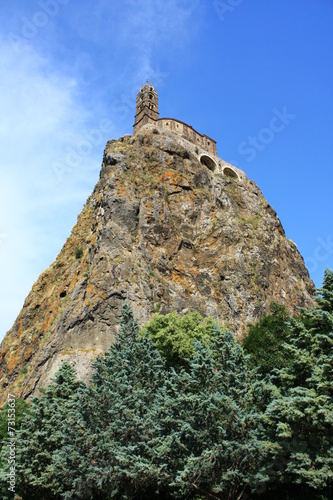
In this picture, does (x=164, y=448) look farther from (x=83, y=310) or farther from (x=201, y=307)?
(x=201, y=307)

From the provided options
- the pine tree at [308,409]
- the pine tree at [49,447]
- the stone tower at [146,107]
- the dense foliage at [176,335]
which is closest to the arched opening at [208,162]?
the stone tower at [146,107]

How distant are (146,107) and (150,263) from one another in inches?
1596

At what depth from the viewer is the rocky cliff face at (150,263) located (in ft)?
151

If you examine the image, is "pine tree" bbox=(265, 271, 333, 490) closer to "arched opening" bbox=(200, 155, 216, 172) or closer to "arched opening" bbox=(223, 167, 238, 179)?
"arched opening" bbox=(200, 155, 216, 172)

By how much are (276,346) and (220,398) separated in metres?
14.6

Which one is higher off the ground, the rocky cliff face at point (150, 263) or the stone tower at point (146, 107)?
the stone tower at point (146, 107)

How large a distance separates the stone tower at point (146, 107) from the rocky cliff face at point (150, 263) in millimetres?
11276

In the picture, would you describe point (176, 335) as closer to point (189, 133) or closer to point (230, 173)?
point (230, 173)

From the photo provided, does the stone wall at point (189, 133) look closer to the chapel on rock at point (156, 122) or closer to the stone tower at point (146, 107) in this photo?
the chapel on rock at point (156, 122)

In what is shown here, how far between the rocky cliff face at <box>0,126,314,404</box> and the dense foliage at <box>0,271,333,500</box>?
53.4 ft

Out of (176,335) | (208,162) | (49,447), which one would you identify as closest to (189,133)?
(208,162)

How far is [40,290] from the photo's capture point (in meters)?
62.2

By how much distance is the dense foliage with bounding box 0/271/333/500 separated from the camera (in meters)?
16.6

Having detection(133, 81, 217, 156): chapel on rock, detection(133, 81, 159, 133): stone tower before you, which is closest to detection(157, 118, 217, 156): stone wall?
detection(133, 81, 217, 156): chapel on rock
